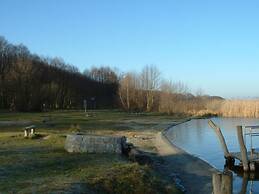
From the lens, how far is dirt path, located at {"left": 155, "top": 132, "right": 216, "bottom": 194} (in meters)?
19.1

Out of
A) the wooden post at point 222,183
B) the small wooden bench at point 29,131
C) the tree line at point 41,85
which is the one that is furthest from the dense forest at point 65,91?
the wooden post at point 222,183

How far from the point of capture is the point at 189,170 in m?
23.5

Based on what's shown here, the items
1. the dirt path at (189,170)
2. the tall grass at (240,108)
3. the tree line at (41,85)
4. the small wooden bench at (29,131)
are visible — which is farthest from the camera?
the tree line at (41,85)

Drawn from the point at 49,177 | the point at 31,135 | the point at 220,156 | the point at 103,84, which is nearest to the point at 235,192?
the point at 49,177

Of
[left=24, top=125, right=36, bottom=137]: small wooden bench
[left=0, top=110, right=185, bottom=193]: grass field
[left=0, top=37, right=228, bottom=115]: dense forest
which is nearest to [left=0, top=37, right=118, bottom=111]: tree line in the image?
[left=0, top=37, right=228, bottom=115]: dense forest

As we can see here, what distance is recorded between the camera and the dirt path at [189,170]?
19.1 m

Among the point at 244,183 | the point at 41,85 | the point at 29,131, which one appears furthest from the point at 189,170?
the point at 41,85

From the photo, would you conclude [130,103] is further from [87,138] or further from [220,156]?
[87,138]

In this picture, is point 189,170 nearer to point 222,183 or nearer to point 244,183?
point 244,183

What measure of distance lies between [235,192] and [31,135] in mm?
15531

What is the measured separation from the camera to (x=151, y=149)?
104 feet

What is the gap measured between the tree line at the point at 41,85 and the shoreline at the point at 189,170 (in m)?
62.2

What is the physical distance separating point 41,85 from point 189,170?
77497 millimetres

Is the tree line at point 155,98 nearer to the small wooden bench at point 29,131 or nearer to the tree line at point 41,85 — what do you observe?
the tree line at point 41,85
